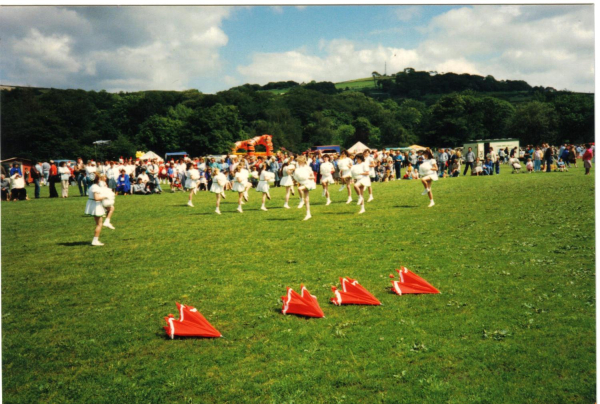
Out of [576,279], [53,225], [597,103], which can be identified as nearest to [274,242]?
[576,279]

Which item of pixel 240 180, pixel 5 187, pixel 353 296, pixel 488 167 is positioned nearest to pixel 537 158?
pixel 488 167

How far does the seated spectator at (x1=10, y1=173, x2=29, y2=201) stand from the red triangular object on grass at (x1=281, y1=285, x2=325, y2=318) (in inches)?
1062

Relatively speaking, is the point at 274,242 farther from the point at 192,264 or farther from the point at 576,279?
the point at 576,279

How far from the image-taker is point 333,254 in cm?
1100

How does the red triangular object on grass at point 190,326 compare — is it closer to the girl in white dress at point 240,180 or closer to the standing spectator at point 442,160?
the girl in white dress at point 240,180

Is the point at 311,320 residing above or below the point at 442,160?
below

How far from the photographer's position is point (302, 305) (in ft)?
23.2

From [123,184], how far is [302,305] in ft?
92.3

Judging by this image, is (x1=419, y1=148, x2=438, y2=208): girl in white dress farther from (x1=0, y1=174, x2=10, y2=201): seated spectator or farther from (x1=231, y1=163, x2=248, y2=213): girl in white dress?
(x1=0, y1=174, x2=10, y2=201): seated spectator

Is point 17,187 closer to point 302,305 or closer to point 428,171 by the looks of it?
point 428,171

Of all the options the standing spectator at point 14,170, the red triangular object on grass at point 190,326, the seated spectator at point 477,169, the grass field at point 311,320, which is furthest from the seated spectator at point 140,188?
the red triangular object on grass at point 190,326

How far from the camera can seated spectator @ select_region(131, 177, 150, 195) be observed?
107ft

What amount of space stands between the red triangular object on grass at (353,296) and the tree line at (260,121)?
30.7m

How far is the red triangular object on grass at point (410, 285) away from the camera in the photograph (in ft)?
25.6
